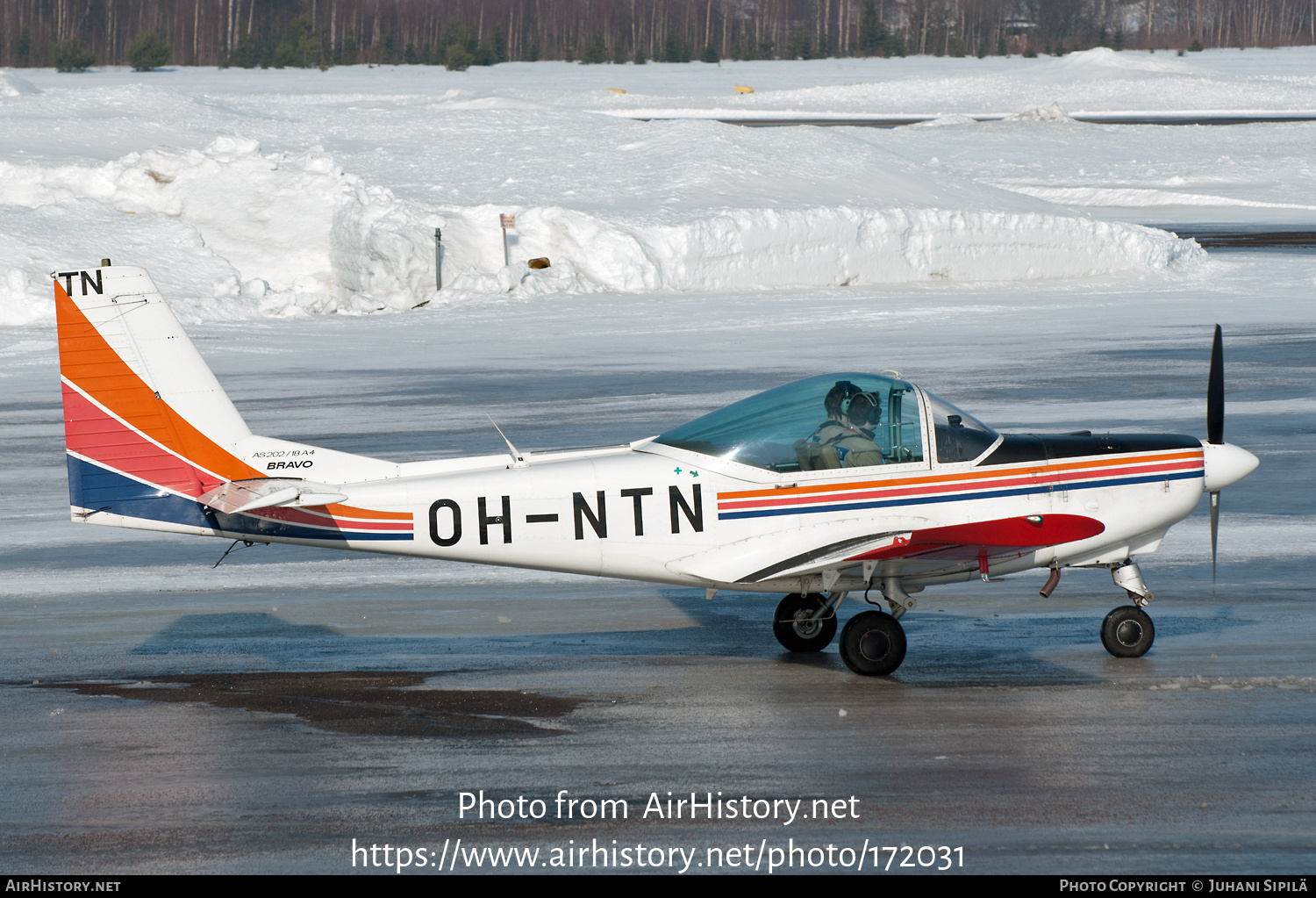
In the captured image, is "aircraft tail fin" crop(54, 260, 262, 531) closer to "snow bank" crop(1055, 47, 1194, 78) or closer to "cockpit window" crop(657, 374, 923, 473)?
"cockpit window" crop(657, 374, 923, 473)

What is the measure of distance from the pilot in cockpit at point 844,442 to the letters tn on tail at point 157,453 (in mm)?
2352

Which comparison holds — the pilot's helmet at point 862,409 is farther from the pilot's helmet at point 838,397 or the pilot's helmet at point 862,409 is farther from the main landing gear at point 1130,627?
the main landing gear at point 1130,627

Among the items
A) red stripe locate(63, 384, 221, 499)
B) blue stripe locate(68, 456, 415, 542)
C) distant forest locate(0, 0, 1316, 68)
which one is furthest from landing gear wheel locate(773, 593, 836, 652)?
distant forest locate(0, 0, 1316, 68)

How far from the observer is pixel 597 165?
3538 cm

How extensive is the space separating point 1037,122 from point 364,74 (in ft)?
150

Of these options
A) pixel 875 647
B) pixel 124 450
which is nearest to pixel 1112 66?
pixel 875 647

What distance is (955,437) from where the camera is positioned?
8.30 m

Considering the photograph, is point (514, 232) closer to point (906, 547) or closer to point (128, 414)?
point (128, 414)

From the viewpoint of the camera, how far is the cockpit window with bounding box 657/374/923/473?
8203 mm

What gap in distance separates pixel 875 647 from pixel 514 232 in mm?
23311

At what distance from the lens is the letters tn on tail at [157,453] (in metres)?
8.11

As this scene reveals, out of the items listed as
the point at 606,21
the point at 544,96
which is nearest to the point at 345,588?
the point at 544,96
